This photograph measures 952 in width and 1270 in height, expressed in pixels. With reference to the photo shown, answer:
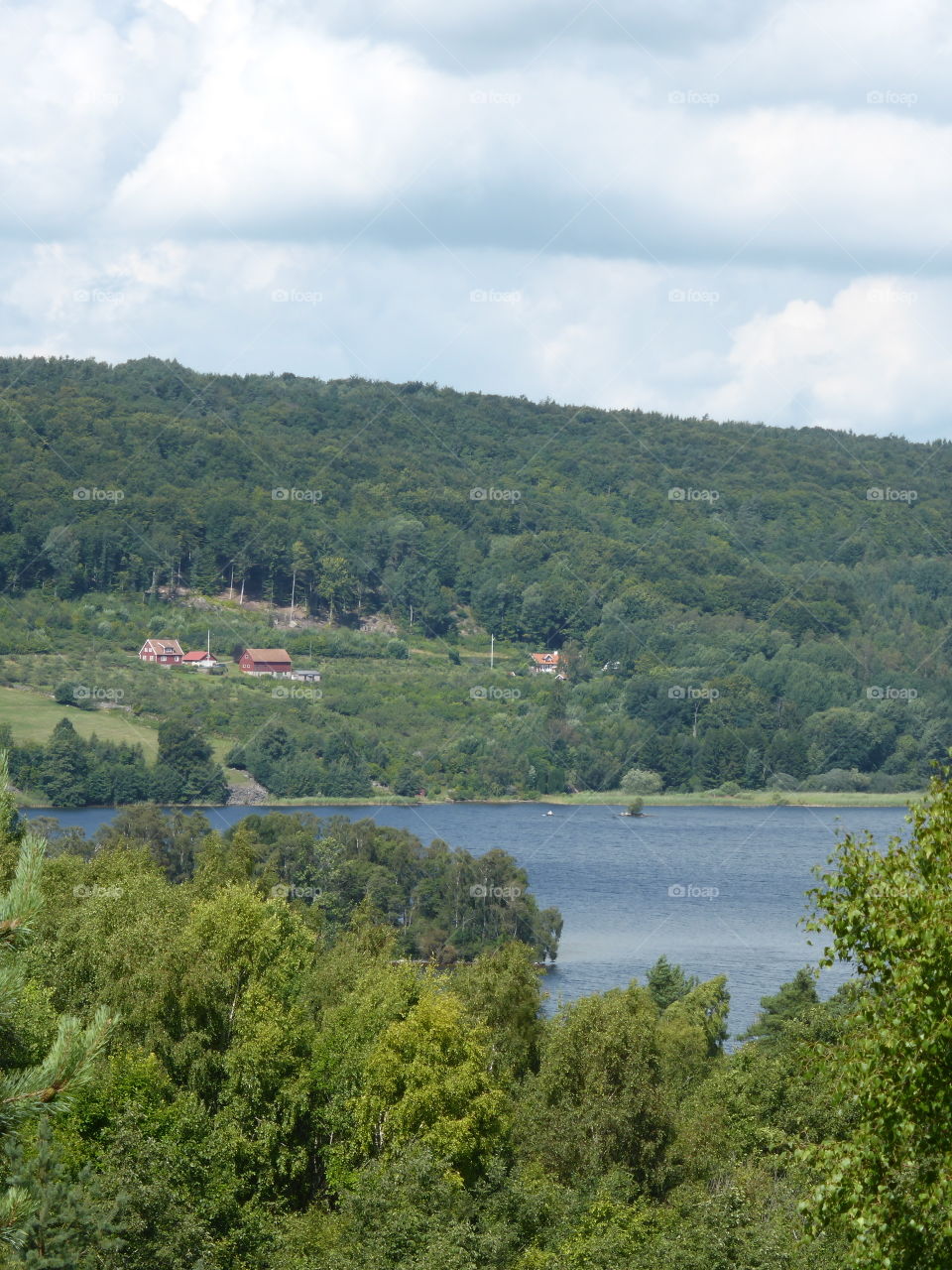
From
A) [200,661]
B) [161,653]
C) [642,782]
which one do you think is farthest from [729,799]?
[161,653]

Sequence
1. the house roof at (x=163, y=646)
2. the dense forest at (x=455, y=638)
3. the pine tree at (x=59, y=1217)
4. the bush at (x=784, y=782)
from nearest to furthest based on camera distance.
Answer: the pine tree at (x=59, y=1217) → the bush at (x=784, y=782) → the dense forest at (x=455, y=638) → the house roof at (x=163, y=646)

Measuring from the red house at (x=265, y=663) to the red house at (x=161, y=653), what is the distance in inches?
295

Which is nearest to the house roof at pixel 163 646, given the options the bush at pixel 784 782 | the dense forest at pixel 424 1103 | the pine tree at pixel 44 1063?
the bush at pixel 784 782

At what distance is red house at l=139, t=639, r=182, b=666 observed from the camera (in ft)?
541

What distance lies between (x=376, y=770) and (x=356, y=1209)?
125 m

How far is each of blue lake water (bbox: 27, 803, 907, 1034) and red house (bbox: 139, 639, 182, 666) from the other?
127ft

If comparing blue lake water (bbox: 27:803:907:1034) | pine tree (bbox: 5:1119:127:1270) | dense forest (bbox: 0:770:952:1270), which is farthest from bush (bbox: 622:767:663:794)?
pine tree (bbox: 5:1119:127:1270)

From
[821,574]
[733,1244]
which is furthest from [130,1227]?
[821,574]

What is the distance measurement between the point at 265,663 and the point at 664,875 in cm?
7280

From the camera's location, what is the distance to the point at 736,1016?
59.7 m

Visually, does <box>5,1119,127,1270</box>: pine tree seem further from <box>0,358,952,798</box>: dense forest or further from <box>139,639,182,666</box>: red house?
<box>139,639,182,666</box>: red house

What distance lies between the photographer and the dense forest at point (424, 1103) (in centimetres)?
970

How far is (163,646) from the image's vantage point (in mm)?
166500

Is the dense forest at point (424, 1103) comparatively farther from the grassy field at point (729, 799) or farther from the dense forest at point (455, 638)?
the dense forest at point (455, 638)
